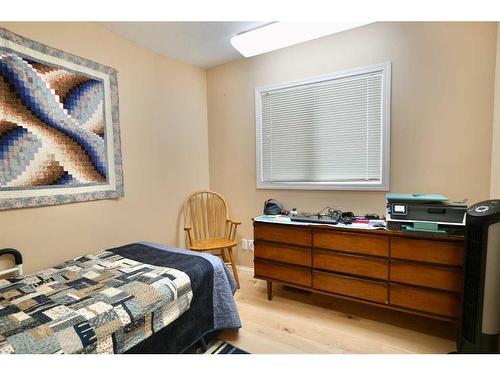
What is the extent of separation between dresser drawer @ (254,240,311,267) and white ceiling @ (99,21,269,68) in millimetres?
1896

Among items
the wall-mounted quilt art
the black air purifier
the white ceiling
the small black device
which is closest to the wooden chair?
the small black device

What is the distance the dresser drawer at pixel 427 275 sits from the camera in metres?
1.58

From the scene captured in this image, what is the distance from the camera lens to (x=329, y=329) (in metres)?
1.89

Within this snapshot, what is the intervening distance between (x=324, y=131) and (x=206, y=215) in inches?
63.4

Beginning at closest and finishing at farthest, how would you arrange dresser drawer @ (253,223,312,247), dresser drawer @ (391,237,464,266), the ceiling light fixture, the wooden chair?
dresser drawer @ (391,237,464,266) < the ceiling light fixture < dresser drawer @ (253,223,312,247) < the wooden chair

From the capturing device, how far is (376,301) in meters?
1.83

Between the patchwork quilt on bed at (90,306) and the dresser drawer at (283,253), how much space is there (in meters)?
0.89

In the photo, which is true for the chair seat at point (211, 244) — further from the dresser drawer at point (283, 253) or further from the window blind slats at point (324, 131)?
the window blind slats at point (324, 131)

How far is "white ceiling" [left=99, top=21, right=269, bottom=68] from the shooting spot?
209 centimetres

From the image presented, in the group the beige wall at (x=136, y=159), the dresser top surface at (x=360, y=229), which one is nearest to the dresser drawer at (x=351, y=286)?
the dresser top surface at (x=360, y=229)

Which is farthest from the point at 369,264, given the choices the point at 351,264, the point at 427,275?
the point at 427,275

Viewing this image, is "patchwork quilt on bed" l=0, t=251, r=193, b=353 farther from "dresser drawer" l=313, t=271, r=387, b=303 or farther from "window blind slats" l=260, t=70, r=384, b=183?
"window blind slats" l=260, t=70, r=384, b=183
